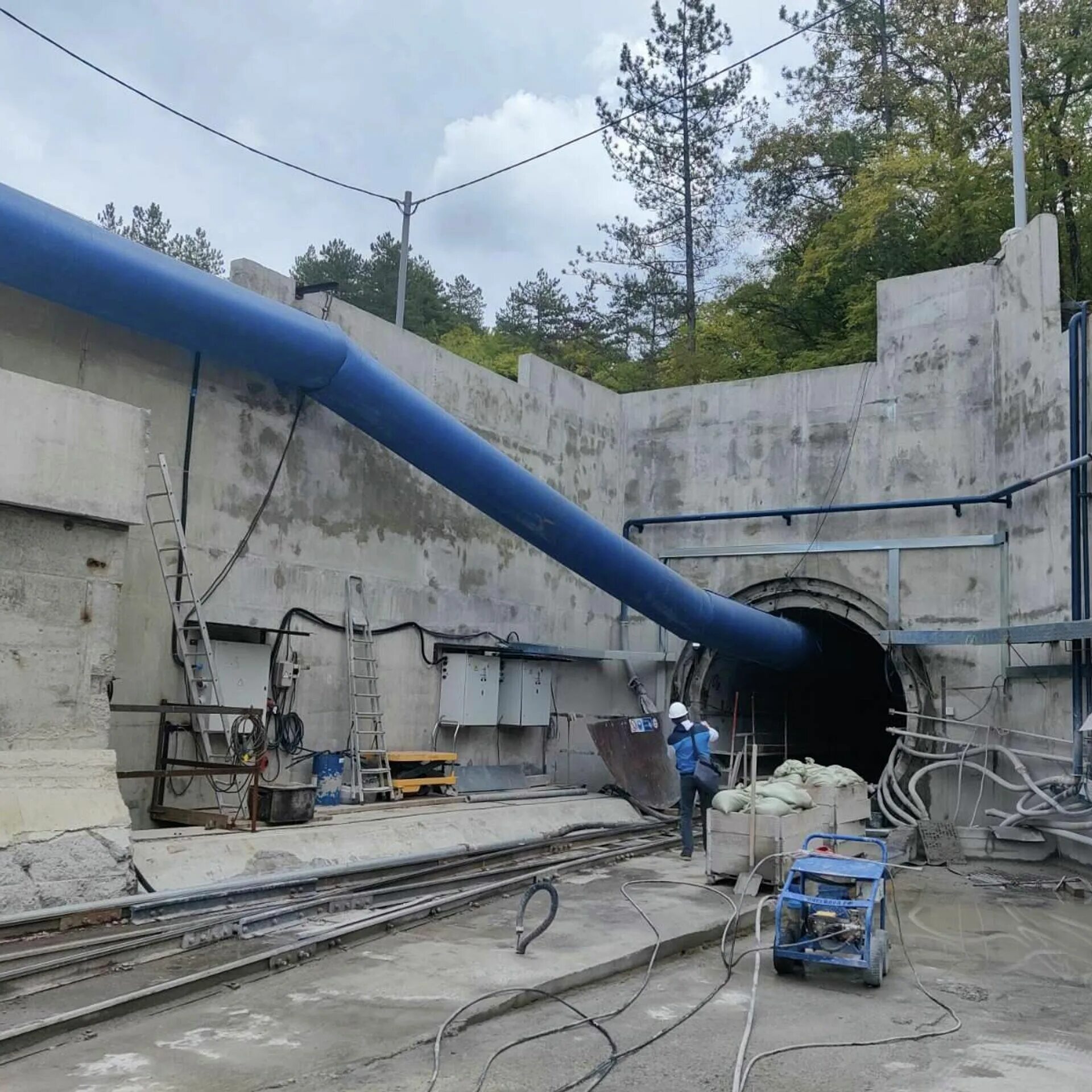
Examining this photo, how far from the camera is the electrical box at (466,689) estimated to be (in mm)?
13570

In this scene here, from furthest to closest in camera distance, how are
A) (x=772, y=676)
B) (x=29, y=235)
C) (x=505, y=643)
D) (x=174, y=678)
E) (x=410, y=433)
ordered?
(x=772, y=676), (x=505, y=643), (x=410, y=433), (x=174, y=678), (x=29, y=235)

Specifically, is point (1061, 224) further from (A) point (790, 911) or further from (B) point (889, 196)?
(A) point (790, 911)

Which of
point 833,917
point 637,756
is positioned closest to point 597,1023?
A: point 833,917

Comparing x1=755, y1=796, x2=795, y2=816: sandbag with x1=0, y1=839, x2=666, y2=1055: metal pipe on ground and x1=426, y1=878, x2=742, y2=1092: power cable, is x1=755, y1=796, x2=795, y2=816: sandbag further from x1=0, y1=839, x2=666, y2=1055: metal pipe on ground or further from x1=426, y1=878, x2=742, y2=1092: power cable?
x1=0, y1=839, x2=666, y2=1055: metal pipe on ground

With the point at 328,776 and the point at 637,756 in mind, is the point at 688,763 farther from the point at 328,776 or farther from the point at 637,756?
the point at 328,776

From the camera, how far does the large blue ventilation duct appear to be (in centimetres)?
884

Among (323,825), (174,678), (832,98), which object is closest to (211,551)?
(174,678)

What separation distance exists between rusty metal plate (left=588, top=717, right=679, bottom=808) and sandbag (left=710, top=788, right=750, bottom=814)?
4681 millimetres

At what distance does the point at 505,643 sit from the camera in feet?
48.2

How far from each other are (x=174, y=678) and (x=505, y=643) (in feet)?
17.6

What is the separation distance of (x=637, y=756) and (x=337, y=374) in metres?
7.18

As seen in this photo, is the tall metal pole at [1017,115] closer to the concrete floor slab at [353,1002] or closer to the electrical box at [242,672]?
the concrete floor slab at [353,1002]

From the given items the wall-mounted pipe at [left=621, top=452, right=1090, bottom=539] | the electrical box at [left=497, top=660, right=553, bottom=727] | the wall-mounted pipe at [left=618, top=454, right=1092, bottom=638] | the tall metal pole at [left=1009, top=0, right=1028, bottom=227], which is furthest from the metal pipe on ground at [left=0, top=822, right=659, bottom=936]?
the tall metal pole at [left=1009, top=0, right=1028, bottom=227]

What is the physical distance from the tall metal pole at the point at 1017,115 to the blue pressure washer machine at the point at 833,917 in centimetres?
1100
